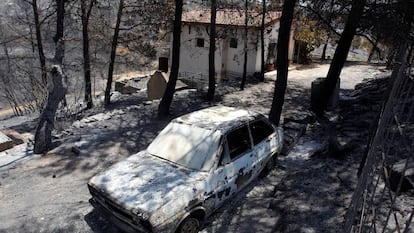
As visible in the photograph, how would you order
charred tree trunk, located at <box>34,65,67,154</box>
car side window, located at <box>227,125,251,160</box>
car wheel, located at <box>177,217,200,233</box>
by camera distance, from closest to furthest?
1. car wheel, located at <box>177,217,200,233</box>
2. car side window, located at <box>227,125,251,160</box>
3. charred tree trunk, located at <box>34,65,67,154</box>

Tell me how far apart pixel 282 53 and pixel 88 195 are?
6.16m

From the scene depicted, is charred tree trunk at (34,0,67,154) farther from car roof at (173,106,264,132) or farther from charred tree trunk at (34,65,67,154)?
car roof at (173,106,264,132)

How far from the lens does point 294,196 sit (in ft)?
19.9

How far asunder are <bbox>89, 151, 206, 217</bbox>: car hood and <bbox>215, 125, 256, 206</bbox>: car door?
1.42 ft

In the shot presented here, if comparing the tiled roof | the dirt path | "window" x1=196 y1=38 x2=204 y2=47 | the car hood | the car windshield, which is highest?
the tiled roof

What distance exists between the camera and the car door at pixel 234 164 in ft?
18.9

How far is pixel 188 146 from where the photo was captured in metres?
5.98

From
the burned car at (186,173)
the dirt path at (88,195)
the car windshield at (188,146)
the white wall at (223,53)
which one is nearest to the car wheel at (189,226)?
the burned car at (186,173)

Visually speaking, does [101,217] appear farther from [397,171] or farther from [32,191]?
[397,171]

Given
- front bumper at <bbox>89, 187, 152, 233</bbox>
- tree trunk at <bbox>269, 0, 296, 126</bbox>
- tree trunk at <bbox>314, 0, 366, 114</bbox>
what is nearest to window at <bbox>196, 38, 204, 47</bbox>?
tree trunk at <bbox>314, 0, 366, 114</bbox>

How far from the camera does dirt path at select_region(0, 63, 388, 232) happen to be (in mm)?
5438

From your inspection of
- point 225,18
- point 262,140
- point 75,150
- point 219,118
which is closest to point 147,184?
point 219,118

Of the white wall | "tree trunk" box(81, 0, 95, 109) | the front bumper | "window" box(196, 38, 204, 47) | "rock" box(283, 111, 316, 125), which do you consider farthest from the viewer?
"window" box(196, 38, 204, 47)

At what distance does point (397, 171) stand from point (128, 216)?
361 cm
